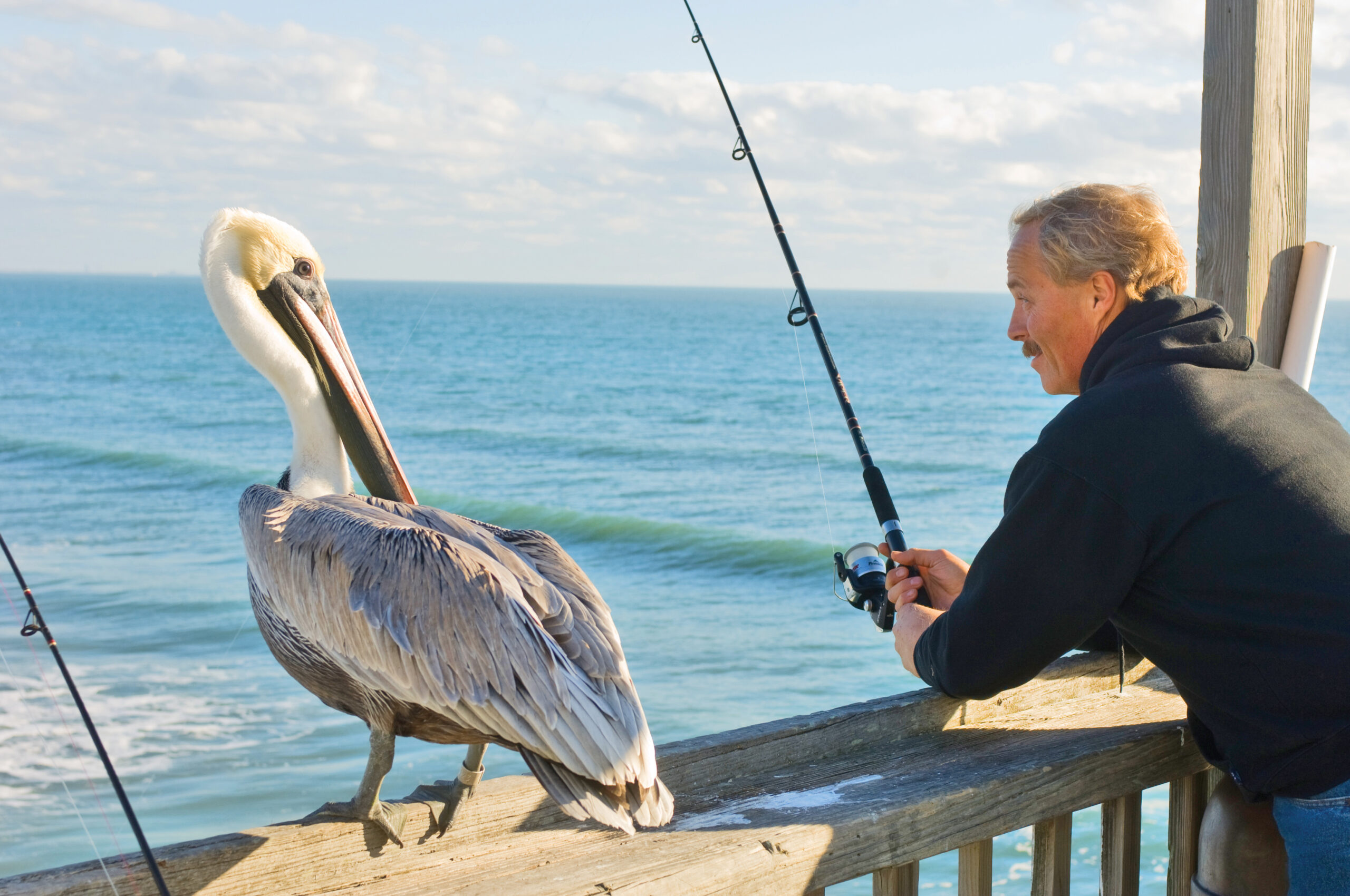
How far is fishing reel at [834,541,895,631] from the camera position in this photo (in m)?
2.32

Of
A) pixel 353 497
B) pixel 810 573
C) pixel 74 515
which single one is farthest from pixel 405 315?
pixel 353 497

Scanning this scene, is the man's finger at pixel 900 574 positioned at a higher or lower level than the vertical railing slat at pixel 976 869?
higher

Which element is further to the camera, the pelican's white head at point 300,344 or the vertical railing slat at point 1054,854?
the pelican's white head at point 300,344

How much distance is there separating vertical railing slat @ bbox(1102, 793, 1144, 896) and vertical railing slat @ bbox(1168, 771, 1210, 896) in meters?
0.13

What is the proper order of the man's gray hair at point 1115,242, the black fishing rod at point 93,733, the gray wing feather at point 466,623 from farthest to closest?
the man's gray hair at point 1115,242 → the gray wing feather at point 466,623 → the black fishing rod at point 93,733

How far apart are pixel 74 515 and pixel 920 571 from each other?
1474 cm

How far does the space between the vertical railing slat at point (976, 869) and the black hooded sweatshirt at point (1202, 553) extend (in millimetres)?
297

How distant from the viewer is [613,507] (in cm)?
1534

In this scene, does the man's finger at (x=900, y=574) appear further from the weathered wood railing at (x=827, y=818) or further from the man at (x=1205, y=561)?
the man at (x=1205, y=561)

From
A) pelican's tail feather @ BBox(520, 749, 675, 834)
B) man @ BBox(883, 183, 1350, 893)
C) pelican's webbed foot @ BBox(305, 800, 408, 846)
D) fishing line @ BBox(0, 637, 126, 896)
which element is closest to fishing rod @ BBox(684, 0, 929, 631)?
man @ BBox(883, 183, 1350, 893)

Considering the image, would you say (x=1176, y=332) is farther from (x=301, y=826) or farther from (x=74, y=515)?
Result: (x=74, y=515)

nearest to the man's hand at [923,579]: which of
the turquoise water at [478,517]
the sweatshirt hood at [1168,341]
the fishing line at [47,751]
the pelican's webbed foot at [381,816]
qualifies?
the sweatshirt hood at [1168,341]

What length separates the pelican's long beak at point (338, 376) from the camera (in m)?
2.44

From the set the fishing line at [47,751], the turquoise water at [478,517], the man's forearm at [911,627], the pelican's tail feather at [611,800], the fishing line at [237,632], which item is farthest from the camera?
the fishing line at [237,632]
